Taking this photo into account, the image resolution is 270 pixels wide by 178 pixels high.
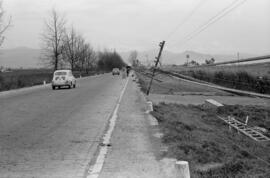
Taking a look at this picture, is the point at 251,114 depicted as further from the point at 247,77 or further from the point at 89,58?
the point at 89,58

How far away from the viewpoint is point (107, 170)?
250 inches

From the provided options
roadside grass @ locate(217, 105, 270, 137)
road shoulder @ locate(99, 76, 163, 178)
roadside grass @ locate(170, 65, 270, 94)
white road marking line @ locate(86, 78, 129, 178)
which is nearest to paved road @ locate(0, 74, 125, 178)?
white road marking line @ locate(86, 78, 129, 178)

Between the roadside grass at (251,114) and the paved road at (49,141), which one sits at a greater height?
the paved road at (49,141)

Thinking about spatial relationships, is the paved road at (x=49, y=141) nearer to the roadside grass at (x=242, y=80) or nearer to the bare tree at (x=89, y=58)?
the roadside grass at (x=242, y=80)

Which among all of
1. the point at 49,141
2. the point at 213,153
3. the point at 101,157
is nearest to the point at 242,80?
the point at 213,153

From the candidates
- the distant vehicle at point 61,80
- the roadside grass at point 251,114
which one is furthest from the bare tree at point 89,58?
the roadside grass at point 251,114

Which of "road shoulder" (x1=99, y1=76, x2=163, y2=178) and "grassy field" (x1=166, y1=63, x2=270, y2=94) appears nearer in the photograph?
"road shoulder" (x1=99, y1=76, x2=163, y2=178)

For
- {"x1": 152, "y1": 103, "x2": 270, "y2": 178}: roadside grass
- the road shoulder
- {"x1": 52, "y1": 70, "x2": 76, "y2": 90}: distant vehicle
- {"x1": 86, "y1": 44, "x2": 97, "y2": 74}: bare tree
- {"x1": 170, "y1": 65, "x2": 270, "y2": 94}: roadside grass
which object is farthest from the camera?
{"x1": 86, "y1": 44, "x2": 97, "y2": 74}: bare tree

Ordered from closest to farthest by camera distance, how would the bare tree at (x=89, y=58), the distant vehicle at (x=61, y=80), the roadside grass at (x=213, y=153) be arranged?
the roadside grass at (x=213, y=153) → the distant vehicle at (x=61, y=80) → the bare tree at (x=89, y=58)

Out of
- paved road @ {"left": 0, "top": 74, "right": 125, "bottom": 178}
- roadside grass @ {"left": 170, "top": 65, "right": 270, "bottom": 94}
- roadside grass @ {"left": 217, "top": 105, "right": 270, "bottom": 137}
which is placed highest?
roadside grass @ {"left": 170, "top": 65, "right": 270, "bottom": 94}

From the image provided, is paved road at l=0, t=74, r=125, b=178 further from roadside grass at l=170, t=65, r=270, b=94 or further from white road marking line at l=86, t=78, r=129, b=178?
roadside grass at l=170, t=65, r=270, b=94

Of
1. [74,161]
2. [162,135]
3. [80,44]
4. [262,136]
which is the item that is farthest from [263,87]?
[80,44]

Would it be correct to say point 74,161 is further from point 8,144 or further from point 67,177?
point 8,144

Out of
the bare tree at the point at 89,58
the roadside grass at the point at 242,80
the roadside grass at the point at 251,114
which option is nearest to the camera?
the roadside grass at the point at 251,114
